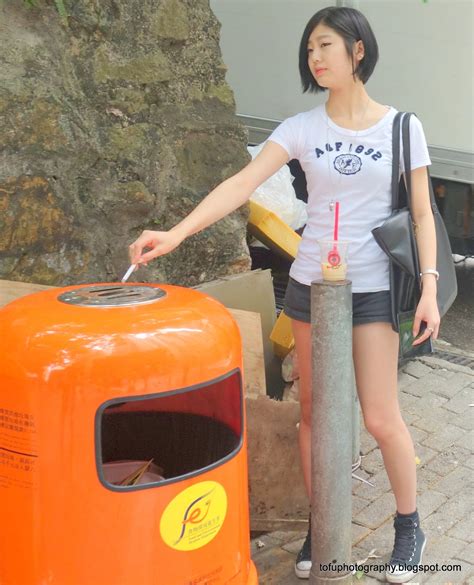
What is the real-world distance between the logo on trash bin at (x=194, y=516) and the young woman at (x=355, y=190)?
754 mm

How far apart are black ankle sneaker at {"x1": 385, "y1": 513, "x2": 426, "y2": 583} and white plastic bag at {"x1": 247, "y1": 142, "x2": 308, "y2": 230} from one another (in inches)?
90.7

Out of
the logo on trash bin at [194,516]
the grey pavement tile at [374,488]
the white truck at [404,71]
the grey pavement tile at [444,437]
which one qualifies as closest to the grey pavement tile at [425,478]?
the grey pavement tile at [374,488]

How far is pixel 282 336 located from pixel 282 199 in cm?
129

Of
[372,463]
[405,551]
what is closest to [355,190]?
[405,551]

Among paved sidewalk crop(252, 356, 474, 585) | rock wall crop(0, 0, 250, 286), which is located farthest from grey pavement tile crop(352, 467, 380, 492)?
rock wall crop(0, 0, 250, 286)

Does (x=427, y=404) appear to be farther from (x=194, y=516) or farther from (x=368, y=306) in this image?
(x=194, y=516)

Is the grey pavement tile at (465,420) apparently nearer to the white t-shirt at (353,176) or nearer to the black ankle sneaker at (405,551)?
the black ankle sneaker at (405,551)

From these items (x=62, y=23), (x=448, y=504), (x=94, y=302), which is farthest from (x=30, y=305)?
(x=448, y=504)

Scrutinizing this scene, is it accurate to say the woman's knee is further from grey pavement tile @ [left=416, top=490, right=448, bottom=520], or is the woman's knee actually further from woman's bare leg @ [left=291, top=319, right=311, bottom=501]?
grey pavement tile @ [left=416, top=490, right=448, bottom=520]

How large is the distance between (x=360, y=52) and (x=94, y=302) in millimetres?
1140

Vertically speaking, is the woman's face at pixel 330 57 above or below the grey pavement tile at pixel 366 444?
above

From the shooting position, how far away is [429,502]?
11.5ft

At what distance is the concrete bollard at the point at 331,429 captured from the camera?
2.48m

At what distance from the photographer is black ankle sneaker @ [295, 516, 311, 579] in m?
2.92
